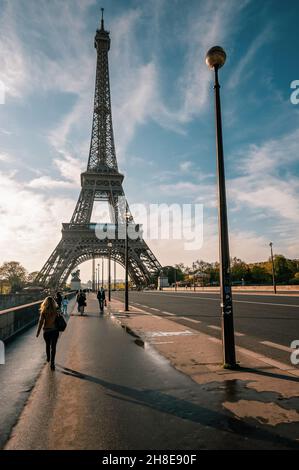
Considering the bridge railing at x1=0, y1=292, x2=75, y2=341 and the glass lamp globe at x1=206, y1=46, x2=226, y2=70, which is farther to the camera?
the bridge railing at x1=0, y1=292, x2=75, y2=341

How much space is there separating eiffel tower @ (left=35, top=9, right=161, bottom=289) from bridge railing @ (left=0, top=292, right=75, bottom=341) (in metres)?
47.2

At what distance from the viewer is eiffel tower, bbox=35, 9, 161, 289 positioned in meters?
66.4

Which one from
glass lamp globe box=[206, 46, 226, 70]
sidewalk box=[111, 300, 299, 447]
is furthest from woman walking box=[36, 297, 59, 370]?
glass lamp globe box=[206, 46, 226, 70]

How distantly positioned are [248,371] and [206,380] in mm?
960

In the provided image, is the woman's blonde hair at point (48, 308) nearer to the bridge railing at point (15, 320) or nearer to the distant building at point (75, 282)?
the bridge railing at point (15, 320)

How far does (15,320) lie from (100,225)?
58.8 metres

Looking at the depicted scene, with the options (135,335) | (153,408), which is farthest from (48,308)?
(135,335)

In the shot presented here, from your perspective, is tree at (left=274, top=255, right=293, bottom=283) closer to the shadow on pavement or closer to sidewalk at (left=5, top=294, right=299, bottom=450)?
sidewalk at (left=5, top=294, right=299, bottom=450)

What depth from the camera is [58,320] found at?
762 centimetres

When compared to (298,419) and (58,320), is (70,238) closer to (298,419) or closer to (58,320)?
(58,320)

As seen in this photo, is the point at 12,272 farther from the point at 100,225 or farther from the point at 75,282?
the point at 100,225

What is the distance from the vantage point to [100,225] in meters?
71.2

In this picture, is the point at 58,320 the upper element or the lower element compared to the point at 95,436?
upper
